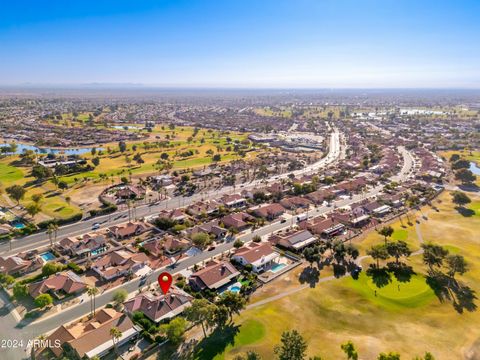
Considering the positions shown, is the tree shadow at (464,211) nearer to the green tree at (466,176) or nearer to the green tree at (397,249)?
the green tree at (466,176)

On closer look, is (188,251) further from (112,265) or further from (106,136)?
(106,136)

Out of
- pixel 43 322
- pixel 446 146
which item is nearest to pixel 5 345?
pixel 43 322

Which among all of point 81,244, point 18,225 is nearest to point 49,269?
point 81,244

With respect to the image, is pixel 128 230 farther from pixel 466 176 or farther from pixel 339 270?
pixel 466 176

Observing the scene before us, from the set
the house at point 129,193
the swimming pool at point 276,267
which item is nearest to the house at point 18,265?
the house at point 129,193

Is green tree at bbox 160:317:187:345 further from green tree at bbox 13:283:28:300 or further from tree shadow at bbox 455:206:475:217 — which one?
tree shadow at bbox 455:206:475:217

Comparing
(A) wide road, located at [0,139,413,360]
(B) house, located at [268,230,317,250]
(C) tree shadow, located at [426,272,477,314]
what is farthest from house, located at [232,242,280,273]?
(C) tree shadow, located at [426,272,477,314]
